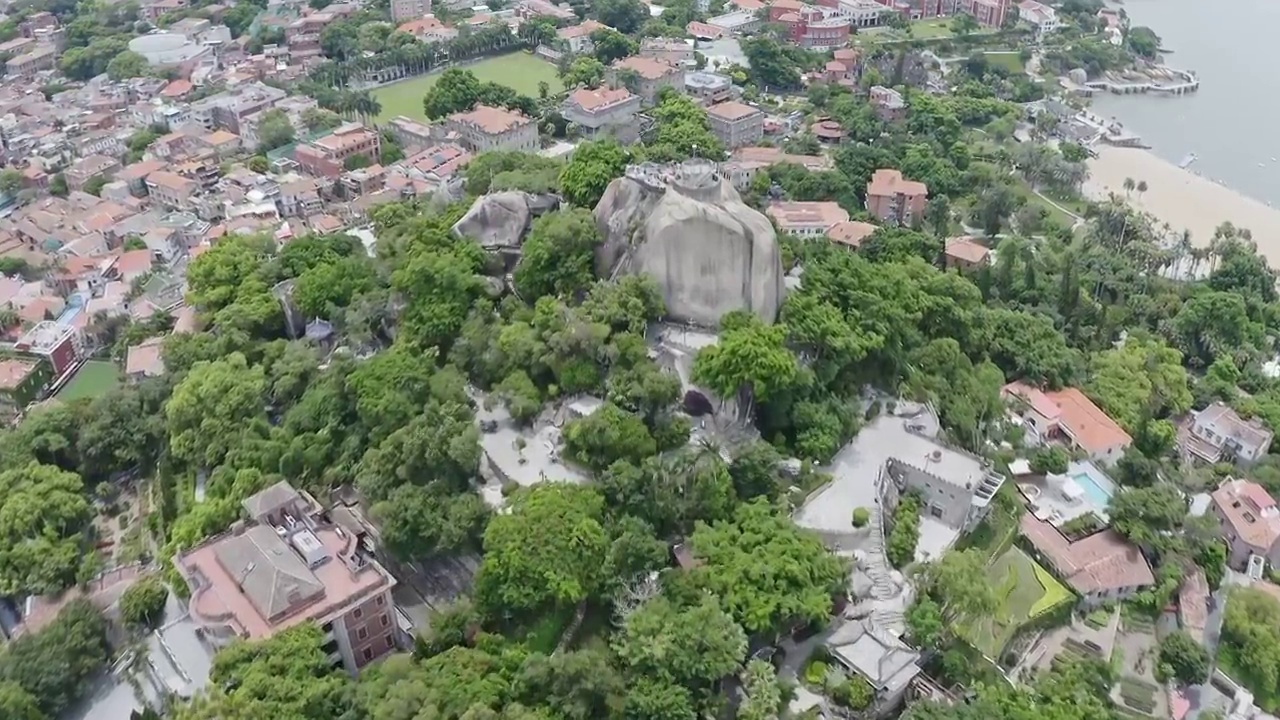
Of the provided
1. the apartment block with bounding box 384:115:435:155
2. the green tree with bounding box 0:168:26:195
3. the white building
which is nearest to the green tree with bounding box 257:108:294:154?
the apartment block with bounding box 384:115:435:155

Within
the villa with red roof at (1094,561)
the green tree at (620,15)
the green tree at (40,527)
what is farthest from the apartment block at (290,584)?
the green tree at (620,15)

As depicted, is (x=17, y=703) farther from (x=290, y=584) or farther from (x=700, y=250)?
(x=700, y=250)

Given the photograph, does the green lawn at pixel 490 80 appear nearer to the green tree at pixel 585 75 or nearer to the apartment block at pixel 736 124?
the green tree at pixel 585 75

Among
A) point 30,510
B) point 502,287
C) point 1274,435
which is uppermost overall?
point 502,287

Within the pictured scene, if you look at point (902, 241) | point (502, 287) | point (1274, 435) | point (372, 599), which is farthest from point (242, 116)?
point (1274, 435)

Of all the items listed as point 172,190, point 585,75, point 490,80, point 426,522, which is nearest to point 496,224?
point 426,522

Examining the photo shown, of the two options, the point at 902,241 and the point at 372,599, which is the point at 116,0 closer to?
the point at 902,241
